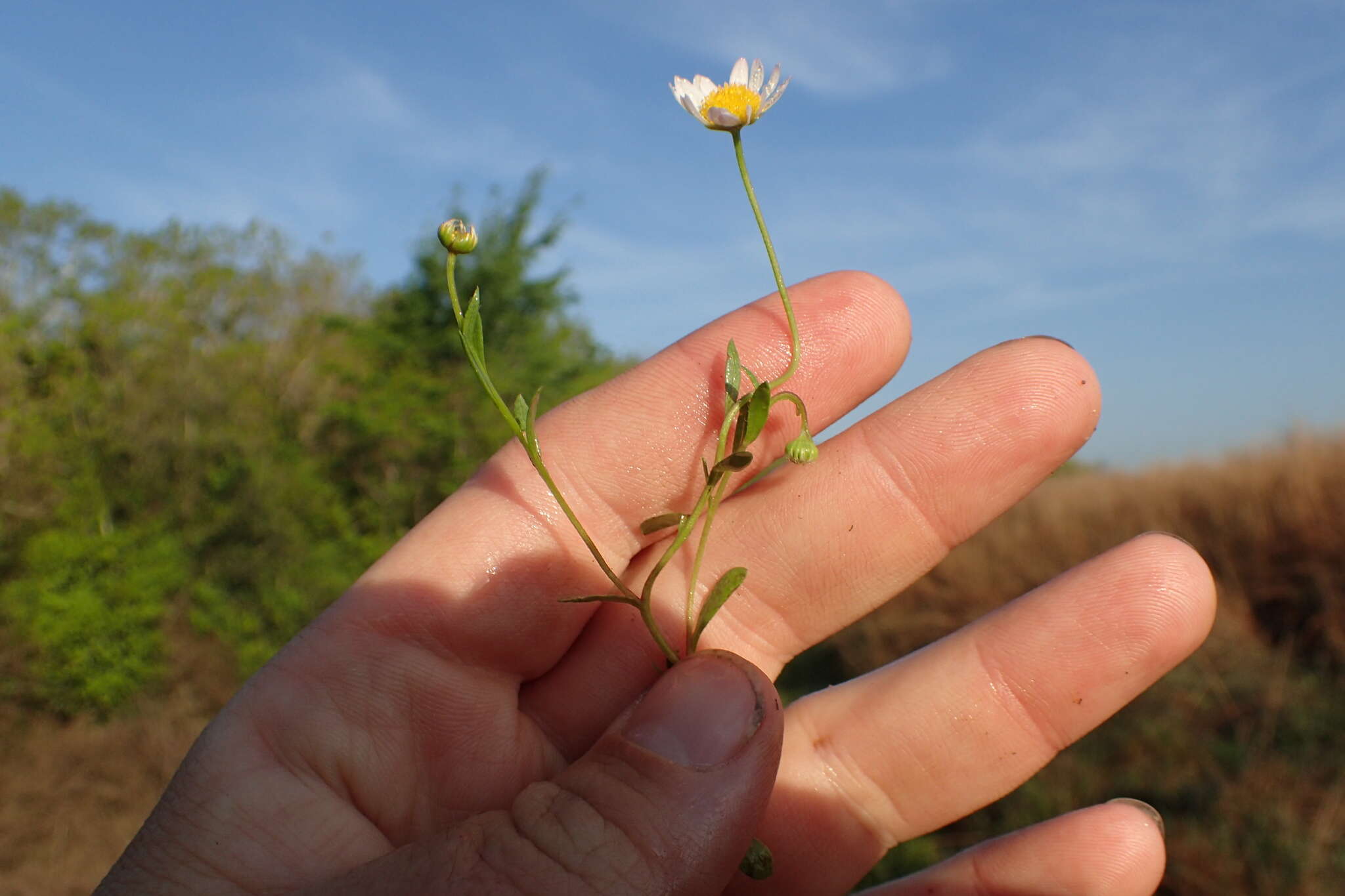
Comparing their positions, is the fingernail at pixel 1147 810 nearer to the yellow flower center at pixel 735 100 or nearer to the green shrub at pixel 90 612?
the yellow flower center at pixel 735 100

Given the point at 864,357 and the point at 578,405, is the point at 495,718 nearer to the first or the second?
the point at 578,405

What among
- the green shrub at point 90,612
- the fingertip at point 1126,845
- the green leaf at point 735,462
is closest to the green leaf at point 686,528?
the green leaf at point 735,462

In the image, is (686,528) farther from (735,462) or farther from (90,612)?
(90,612)

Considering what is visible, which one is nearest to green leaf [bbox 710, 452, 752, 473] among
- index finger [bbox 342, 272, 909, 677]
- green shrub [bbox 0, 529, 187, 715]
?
index finger [bbox 342, 272, 909, 677]

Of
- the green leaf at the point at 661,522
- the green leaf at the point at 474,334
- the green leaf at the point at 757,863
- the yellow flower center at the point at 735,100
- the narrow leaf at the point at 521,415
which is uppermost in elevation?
the yellow flower center at the point at 735,100

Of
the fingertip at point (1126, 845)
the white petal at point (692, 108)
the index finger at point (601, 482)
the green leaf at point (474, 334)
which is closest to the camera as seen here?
the green leaf at point (474, 334)

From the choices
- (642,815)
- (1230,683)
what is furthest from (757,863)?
(1230,683)
